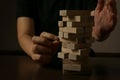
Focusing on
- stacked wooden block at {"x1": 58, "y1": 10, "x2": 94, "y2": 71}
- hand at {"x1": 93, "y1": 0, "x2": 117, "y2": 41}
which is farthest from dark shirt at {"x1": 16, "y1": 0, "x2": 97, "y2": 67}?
stacked wooden block at {"x1": 58, "y1": 10, "x2": 94, "y2": 71}

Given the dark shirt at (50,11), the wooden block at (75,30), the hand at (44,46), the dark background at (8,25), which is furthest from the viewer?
the dark background at (8,25)

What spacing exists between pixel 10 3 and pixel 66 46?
1.99 metres

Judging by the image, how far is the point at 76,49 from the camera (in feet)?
2.54

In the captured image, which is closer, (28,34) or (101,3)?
(101,3)

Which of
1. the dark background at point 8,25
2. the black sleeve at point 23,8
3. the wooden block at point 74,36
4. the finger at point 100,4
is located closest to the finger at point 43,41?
the wooden block at point 74,36

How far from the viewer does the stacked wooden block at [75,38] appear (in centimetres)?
77

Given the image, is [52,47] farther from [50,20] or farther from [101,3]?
[50,20]

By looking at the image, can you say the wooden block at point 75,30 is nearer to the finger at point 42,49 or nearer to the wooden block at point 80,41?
the wooden block at point 80,41

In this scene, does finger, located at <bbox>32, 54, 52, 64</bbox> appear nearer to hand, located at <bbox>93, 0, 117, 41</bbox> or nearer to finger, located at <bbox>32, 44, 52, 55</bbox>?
finger, located at <bbox>32, 44, 52, 55</bbox>

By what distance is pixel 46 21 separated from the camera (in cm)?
152

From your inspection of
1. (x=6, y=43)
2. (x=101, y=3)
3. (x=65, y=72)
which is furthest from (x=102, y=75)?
(x=6, y=43)

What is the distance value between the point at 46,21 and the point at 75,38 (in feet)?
2.49

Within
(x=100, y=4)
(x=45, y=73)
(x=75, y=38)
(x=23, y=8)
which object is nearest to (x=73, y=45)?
(x=75, y=38)

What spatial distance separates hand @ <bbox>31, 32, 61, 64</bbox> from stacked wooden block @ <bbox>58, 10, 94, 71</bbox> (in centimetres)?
7
